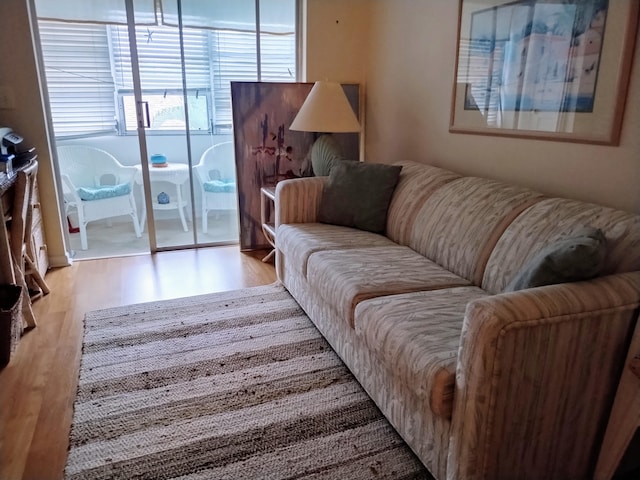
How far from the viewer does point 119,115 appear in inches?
139

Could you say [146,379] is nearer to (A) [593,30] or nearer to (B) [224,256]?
(B) [224,256]

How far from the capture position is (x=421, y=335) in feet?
4.67

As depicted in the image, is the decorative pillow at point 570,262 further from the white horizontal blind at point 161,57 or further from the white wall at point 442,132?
the white horizontal blind at point 161,57

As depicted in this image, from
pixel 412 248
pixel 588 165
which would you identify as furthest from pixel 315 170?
pixel 588 165

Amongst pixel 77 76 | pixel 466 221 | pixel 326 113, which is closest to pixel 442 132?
pixel 326 113

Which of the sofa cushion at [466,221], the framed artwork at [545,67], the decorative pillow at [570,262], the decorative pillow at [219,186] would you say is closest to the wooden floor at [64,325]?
the decorative pillow at [219,186]

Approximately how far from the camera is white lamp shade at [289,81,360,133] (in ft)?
10.0

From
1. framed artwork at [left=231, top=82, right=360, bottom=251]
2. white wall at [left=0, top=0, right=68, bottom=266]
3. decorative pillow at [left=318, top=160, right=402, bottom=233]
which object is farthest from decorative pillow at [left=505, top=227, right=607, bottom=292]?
white wall at [left=0, top=0, right=68, bottom=266]

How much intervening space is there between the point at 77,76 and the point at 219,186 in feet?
4.37

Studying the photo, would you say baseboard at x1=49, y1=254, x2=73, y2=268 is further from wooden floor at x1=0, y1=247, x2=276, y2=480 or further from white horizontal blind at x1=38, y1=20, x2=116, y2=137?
white horizontal blind at x1=38, y1=20, x2=116, y2=137

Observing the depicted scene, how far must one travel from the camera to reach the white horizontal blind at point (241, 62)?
357 cm

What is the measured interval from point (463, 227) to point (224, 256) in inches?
84.4

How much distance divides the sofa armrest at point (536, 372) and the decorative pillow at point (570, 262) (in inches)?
1.4

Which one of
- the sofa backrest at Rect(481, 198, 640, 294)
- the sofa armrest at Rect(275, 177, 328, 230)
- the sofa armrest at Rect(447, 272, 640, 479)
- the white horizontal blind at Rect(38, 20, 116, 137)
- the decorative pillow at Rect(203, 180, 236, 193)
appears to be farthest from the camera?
the decorative pillow at Rect(203, 180, 236, 193)
